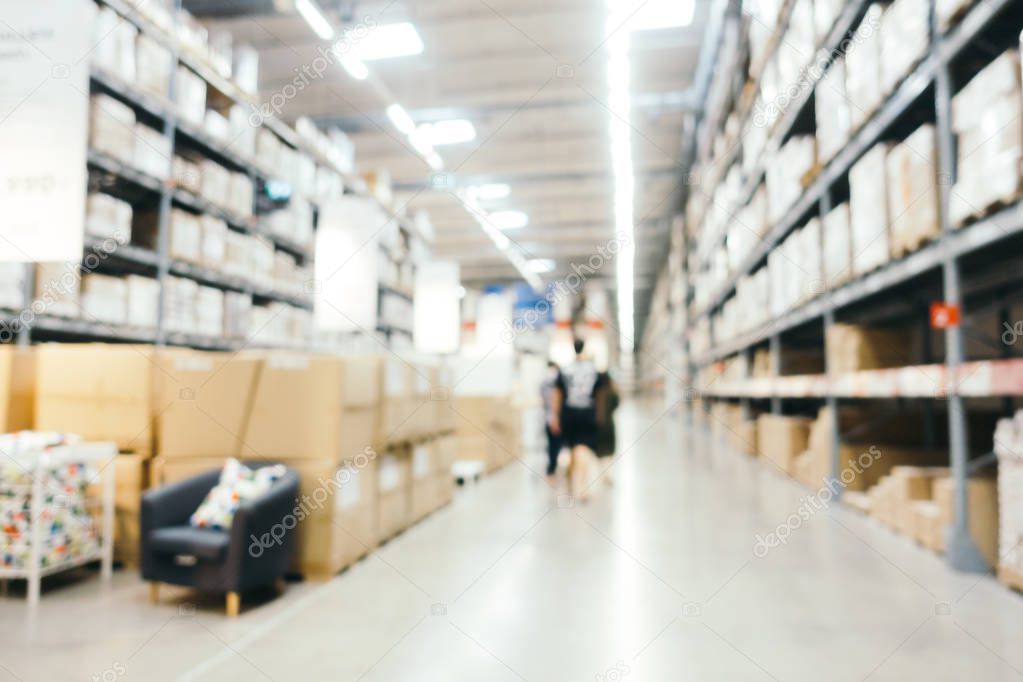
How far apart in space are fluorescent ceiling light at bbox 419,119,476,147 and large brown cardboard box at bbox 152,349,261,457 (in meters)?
7.59

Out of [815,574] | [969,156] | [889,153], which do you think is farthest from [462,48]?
[815,574]

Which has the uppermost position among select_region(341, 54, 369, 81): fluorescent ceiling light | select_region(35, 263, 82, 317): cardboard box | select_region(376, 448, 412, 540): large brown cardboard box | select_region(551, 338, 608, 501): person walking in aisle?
select_region(341, 54, 369, 81): fluorescent ceiling light

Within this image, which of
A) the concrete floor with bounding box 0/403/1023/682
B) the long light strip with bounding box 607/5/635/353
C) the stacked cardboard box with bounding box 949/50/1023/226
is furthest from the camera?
the long light strip with bounding box 607/5/635/353

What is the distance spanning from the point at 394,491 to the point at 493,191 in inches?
437

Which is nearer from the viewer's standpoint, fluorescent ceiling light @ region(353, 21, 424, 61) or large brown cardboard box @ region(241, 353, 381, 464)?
large brown cardboard box @ region(241, 353, 381, 464)

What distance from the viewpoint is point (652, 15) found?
771 centimetres

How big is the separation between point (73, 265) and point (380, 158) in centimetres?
886

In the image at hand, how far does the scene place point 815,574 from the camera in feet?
11.0

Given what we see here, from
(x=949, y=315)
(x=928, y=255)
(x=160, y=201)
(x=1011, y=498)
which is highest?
(x=160, y=201)

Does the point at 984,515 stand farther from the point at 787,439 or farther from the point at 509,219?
the point at 509,219

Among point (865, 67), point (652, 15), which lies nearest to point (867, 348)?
point (865, 67)

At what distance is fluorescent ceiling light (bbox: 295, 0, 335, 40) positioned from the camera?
604cm

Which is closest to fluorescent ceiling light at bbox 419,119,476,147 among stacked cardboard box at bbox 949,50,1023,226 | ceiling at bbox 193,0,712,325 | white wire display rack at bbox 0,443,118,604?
ceiling at bbox 193,0,712,325

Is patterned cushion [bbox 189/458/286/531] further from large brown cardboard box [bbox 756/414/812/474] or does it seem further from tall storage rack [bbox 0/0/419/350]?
large brown cardboard box [bbox 756/414/812/474]
